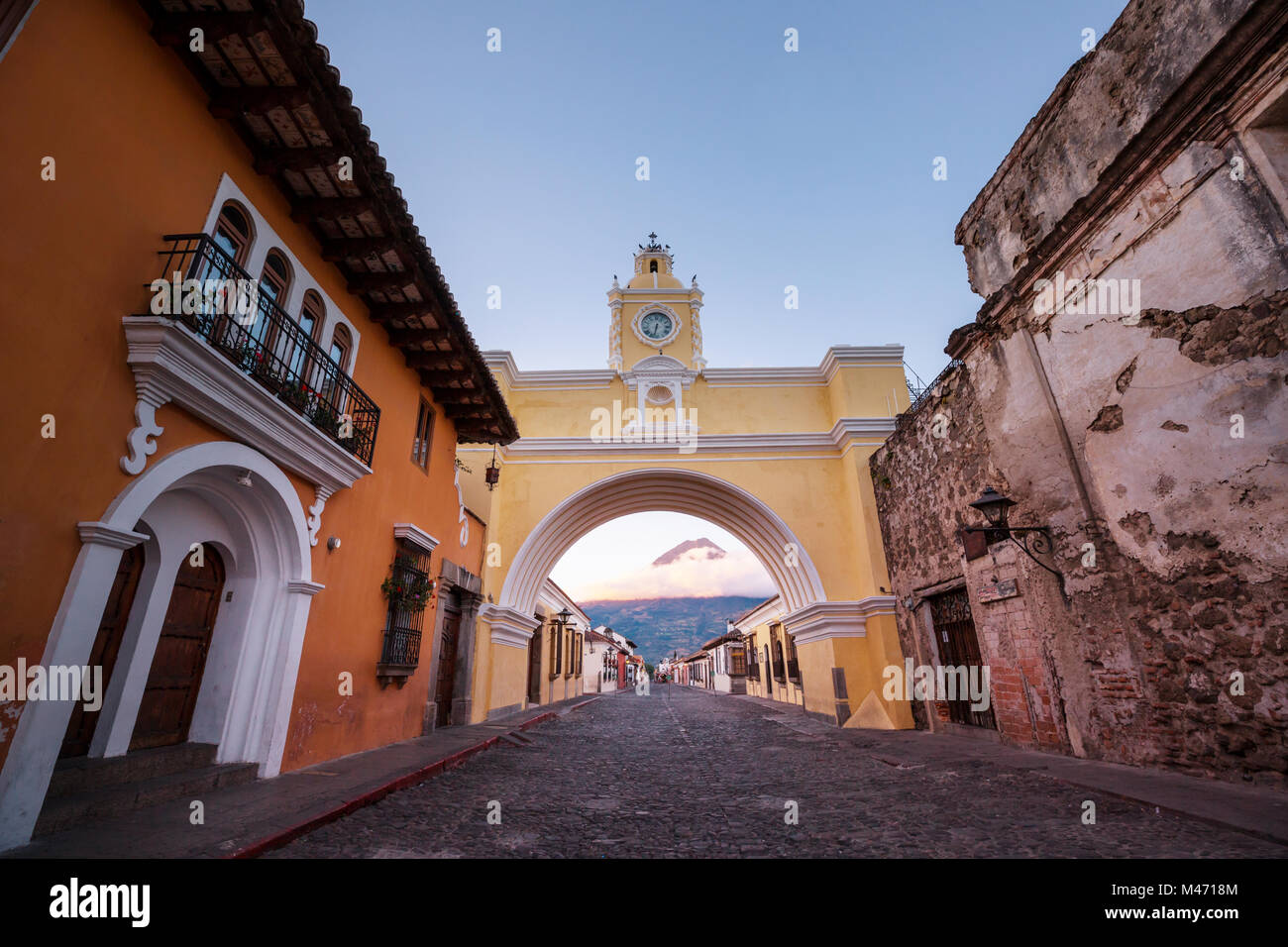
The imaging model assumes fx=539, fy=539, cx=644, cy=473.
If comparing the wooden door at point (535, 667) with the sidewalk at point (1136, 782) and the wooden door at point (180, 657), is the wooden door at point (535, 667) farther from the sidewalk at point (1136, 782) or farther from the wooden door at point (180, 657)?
the wooden door at point (180, 657)

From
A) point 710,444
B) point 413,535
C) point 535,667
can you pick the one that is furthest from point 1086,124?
point 535,667

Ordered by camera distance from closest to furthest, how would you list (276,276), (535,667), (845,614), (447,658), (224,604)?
(224,604)
(276,276)
(447,658)
(845,614)
(535,667)

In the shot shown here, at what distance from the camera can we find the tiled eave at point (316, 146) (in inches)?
151

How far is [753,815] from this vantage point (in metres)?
3.77

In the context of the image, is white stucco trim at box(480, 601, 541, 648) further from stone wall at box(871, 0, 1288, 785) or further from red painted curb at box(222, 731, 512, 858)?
stone wall at box(871, 0, 1288, 785)

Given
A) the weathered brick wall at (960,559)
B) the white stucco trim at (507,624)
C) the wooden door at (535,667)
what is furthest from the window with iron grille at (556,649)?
the weathered brick wall at (960,559)

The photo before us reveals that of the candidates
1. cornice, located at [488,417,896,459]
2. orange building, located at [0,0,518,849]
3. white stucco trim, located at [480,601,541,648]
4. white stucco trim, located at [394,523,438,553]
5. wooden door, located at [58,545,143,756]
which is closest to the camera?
orange building, located at [0,0,518,849]

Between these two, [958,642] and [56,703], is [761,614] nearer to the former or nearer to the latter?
[958,642]

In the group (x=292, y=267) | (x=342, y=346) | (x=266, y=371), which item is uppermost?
(x=292, y=267)

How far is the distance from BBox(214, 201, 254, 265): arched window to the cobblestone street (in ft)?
15.3

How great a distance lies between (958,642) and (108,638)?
10032mm

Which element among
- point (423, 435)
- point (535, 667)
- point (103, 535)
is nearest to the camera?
point (103, 535)

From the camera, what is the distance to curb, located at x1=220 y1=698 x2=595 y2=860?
2807mm

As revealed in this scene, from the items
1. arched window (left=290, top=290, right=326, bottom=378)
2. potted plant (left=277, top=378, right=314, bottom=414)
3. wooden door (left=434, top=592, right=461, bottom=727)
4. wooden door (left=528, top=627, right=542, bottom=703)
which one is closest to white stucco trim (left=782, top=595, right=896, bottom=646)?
wooden door (left=434, top=592, right=461, bottom=727)
